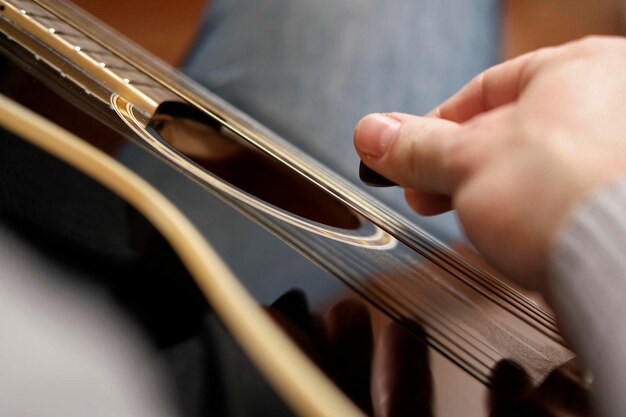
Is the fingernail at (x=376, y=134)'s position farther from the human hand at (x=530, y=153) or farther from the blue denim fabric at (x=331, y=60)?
the blue denim fabric at (x=331, y=60)

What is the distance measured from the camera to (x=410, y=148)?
0.97 ft

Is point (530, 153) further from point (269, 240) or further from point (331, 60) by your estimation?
point (331, 60)

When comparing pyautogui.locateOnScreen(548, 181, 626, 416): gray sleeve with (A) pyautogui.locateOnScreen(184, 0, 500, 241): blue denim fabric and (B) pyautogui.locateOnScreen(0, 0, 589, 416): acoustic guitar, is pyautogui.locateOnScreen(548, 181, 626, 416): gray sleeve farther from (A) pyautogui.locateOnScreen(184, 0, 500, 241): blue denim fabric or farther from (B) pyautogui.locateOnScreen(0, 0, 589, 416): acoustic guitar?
(A) pyautogui.locateOnScreen(184, 0, 500, 241): blue denim fabric

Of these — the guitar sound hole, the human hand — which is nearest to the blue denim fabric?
the guitar sound hole

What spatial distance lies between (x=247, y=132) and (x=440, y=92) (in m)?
0.20

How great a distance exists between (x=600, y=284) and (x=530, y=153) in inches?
2.5

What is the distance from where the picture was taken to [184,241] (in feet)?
0.97

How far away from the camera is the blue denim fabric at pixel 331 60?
0.52 meters

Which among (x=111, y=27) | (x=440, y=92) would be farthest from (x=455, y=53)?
(x=111, y=27)

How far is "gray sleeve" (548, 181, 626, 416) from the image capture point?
197mm

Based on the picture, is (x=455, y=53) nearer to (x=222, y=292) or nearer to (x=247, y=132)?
(x=247, y=132)

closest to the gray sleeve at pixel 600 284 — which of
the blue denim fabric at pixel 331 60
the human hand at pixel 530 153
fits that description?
the human hand at pixel 530 153

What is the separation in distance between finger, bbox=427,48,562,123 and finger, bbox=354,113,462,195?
0.21 ft

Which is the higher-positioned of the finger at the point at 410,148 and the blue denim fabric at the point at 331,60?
the blue denim fabric at the point at 331,60
